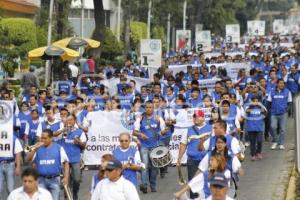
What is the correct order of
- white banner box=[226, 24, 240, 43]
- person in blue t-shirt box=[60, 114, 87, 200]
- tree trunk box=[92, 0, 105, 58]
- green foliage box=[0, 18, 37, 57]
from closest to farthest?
person in blue t-shirt box=[60, 114, 87, 200] → green foliage box=[0, 18, 37, 57] → tree trunk box=[92, 0, 105, 58] → white banner box=[226, 24, 240, 43]

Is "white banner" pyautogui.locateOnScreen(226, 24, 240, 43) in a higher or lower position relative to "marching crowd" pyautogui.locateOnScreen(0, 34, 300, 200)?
higher

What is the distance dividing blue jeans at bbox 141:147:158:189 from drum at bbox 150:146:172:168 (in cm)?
8

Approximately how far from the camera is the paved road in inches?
645

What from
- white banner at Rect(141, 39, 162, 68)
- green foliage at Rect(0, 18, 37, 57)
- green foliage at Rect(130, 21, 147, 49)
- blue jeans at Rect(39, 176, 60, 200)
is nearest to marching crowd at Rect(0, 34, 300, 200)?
blue jeans at Rect(39, 176, 60, 200)

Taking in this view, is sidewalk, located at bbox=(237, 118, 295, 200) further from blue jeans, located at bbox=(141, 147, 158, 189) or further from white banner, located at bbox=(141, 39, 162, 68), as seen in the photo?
white banner, located at bbox=(141, 39, 162, 68)

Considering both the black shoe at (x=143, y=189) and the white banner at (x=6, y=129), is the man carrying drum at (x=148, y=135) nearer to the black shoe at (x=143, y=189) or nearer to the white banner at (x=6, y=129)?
the black shoe at (x=143, y=189)

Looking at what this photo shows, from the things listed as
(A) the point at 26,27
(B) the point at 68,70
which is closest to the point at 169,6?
(A) the point at 26,27

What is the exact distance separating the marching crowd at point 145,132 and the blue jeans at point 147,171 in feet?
0.07

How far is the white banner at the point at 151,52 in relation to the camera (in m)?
27.9

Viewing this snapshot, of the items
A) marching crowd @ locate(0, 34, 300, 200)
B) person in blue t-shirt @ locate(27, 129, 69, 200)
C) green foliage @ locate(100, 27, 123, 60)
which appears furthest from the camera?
green foliage @ locate(100, 27, 123, 60)

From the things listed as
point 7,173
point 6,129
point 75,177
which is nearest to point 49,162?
point 7,173

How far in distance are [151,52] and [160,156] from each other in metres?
11.6

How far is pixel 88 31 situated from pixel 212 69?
3336 centimetres

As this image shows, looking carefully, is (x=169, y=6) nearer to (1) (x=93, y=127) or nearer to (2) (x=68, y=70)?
(2) (x=68, y=70)
